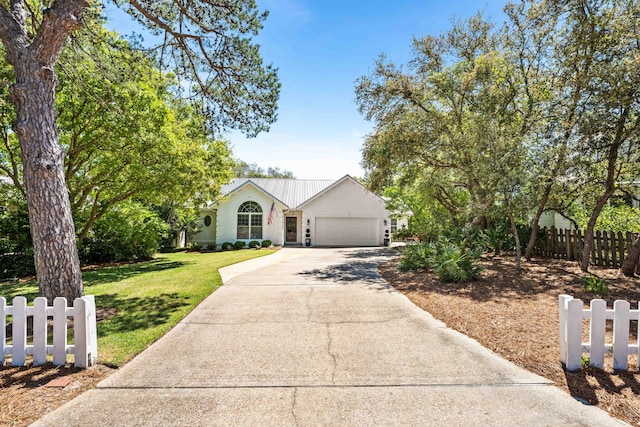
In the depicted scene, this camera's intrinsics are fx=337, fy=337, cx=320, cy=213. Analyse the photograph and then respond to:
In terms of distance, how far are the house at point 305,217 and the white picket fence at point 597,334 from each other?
20.4 m

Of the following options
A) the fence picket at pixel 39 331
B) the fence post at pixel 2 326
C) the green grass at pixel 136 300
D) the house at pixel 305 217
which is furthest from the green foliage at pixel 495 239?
the fence post at pixel 2 326

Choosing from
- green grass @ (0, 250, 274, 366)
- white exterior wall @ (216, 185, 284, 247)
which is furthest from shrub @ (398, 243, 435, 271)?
white exterior wall @ (216, 185, 284, 247)

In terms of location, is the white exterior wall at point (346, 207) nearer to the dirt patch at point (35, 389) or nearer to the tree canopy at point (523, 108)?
the tree canopy at point (523, 108)

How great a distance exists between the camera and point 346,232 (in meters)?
24.5

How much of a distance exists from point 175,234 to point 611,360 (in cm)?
2385

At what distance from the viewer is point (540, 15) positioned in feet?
30.7

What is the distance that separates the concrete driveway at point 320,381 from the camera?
2996mm

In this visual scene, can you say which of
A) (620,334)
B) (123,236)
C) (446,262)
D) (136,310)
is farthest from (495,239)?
(123,236)

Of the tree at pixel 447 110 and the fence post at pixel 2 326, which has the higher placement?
the tree at pixel 447 110

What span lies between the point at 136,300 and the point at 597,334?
8.20m

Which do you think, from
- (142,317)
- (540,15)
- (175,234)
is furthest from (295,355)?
(175,234)

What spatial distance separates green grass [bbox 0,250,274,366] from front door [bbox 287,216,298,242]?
13.6 meters

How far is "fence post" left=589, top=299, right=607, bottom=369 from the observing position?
12.1ft

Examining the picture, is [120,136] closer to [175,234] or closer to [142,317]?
[142,317]
